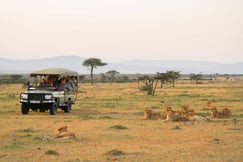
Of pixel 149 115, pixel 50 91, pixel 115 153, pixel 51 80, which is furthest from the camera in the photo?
pixel 51 80

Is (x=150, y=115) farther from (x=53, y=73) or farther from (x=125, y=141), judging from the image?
(x=125, y=141)

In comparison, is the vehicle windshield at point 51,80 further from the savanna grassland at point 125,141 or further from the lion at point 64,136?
the lion at point 64,136

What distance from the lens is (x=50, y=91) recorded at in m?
27.3

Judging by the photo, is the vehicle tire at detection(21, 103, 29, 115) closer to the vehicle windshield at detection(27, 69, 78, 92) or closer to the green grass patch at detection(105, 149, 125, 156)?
the vehicle windshield at detection(27, 69, 78, 92)

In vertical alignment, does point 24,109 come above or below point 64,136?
above

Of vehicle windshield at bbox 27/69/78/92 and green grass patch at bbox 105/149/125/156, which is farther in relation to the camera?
vehicle windshield at bbox 27/69/78/92

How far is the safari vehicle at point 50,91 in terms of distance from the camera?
26.6m

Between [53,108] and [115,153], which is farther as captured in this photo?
[53,108]

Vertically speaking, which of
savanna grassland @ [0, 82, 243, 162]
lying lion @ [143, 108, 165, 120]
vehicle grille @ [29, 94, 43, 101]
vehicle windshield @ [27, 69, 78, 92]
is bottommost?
savanna grassland @ [0, 82, 243, 162]

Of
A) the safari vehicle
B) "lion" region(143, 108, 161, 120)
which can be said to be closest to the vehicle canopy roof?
the safari vehicle

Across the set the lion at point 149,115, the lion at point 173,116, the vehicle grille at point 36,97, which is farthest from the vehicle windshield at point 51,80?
the lion at point 173,116

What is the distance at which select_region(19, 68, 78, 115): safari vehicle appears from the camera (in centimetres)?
2656

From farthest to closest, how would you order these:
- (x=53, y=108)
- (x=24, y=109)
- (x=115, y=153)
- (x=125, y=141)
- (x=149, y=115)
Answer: (x=24, y=109) < (x=53, y=108) < (x=149, y=115) < (x=125, y=141) < (x=115, y=153)

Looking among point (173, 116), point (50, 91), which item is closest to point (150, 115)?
point (173, 116)
